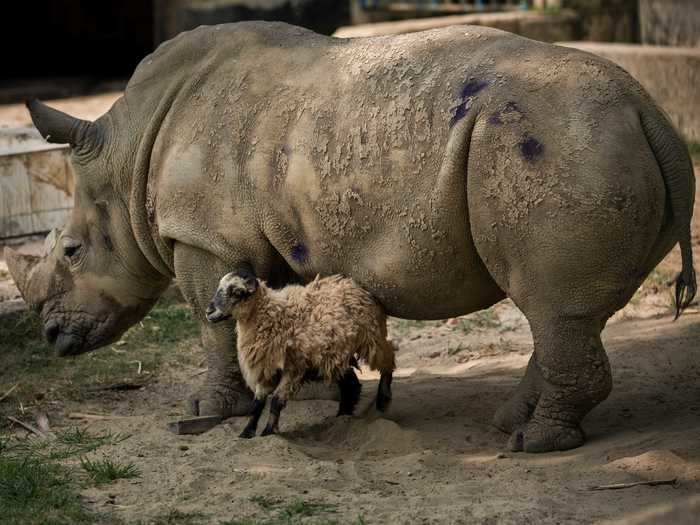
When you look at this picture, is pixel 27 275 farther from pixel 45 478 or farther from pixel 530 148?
pixel 530 148

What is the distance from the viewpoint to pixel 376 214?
18.6 feet

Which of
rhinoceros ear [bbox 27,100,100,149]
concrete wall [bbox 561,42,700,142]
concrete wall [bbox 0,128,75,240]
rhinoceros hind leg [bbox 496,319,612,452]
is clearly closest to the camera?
Result: rhinoceros hind leg [bbox 496,319,612,452]

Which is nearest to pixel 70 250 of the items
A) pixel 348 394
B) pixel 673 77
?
pixel 348 394

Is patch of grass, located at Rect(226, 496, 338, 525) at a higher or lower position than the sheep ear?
lower

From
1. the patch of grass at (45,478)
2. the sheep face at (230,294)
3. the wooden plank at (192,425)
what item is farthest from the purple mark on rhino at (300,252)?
the patch of grass at (45,478)

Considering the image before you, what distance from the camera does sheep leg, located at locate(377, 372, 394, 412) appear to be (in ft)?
21.0

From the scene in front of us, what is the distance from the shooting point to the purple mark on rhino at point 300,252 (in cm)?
607

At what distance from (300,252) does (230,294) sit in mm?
439

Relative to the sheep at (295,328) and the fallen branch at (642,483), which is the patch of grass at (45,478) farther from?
the fallen branch at (642,483)

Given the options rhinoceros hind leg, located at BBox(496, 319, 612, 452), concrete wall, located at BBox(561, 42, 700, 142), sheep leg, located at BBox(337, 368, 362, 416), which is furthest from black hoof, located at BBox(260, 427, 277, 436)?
concrete wall, located at BBox(561, 42, 700, 142)

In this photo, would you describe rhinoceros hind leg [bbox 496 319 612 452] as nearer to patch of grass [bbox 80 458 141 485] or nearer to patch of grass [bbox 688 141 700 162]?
patch of grass [bbox 80 458 141 485]

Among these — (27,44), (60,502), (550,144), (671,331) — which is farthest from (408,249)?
(27,44)

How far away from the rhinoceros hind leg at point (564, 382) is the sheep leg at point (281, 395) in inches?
42.0

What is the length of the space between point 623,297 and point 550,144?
2.42 ft
